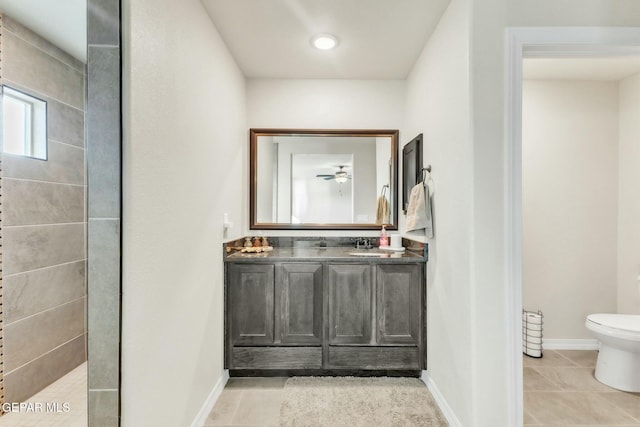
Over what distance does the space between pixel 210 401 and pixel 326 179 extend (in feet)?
6.38

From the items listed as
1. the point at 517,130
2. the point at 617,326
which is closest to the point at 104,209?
the point at 517,130

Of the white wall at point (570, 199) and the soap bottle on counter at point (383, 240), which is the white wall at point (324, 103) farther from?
the white wall at point (570, 199)

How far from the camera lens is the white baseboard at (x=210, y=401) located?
1.78m

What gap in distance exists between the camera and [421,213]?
2.13 meters

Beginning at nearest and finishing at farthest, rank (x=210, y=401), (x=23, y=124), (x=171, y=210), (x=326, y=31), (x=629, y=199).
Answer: (x=171, y=210) → (x=23, y=124) → (x=210, y=401) → (x=326, y=31) → (x=629, y=199)

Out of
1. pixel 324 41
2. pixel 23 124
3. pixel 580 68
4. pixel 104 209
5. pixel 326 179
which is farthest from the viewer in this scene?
pixel 326 179

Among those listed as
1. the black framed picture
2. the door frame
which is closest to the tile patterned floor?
the door frame

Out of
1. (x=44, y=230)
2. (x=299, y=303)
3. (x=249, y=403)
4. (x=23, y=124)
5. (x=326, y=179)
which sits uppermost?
(x=23, y=124)

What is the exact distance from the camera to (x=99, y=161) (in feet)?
3.74

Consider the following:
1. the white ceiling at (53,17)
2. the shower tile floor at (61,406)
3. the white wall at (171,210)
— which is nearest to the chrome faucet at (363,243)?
the white wall at (171,210)

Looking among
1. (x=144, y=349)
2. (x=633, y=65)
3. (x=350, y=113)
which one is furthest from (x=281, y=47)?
(x=633, y=65)

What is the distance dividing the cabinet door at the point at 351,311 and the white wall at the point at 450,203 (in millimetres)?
446

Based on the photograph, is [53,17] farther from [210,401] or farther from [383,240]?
[383,240]

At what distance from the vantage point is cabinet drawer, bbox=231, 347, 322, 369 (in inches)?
90.9
